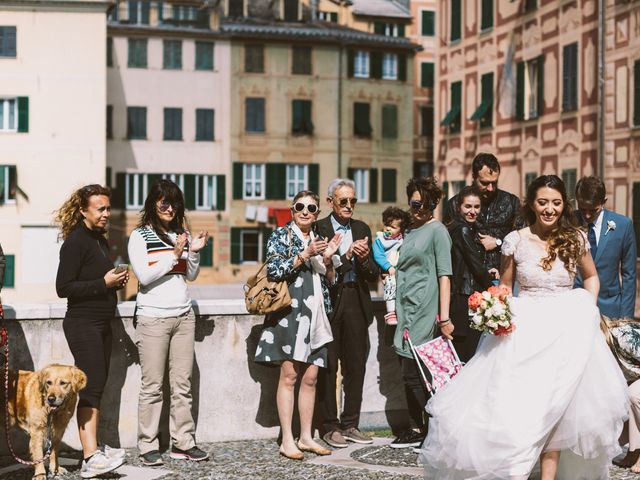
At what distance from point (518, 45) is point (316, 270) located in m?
23.0

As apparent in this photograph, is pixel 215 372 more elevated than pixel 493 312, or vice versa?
pixel 493 312

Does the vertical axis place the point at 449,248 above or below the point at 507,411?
above

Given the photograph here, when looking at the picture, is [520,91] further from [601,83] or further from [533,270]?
[533,270]

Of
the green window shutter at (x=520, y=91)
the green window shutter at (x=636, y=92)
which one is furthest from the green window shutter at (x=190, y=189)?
the green window shutter at (x=636, y=92)

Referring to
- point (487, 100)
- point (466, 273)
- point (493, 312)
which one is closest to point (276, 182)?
point (487, 100)

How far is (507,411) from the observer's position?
236 inches

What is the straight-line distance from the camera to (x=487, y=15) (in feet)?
101

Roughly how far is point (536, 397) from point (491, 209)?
2136 mm

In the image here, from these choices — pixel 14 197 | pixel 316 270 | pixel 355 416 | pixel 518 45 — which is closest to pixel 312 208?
pixel 316 270

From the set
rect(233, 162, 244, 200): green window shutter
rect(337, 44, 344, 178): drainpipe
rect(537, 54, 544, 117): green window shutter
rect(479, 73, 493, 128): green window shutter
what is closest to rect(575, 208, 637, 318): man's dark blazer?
rect(537, 54, 544, 117): green window shutter

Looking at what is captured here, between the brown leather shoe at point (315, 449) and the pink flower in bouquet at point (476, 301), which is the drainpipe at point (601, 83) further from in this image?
the pink flower in bouquet at point (476, 301)

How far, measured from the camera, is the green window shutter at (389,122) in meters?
48.2

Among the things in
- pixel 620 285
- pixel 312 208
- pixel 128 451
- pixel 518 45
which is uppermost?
pixel 518 45

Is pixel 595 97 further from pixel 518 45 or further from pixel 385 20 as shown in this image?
pixel 385 20
